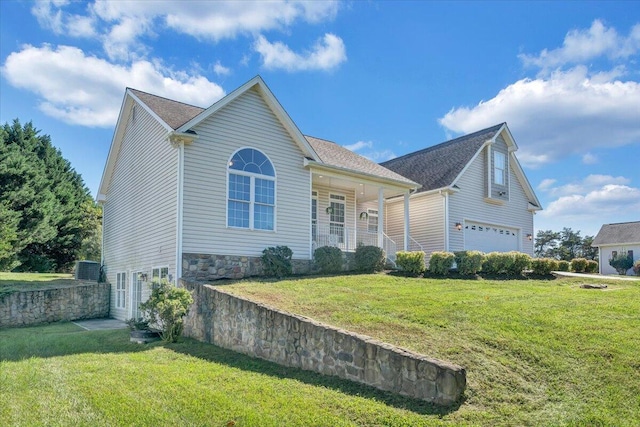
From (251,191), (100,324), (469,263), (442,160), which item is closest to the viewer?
(251,191)

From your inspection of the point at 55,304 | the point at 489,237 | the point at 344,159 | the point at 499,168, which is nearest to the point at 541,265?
the point at 489,237

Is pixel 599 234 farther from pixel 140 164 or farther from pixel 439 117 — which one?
pixel 140 164

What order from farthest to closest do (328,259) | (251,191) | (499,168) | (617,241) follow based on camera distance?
1. (617,241)
2. (499,168)
3. (328,259)
4. (251,191)

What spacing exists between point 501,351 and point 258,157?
994 centimetres

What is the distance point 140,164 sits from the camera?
16.2 metres

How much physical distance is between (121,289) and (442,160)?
15469mm

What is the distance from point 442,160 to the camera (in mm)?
22219

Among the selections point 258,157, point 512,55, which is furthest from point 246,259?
point 512,55

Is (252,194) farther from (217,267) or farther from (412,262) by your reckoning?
(412,262)

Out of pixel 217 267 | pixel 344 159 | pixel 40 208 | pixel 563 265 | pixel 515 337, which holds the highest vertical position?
pixel 344 159

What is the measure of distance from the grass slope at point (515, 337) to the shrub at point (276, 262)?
6.65 ft

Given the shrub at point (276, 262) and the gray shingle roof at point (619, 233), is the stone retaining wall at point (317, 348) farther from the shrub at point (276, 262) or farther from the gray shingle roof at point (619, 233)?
the gray shingle roof at point (619, 233)

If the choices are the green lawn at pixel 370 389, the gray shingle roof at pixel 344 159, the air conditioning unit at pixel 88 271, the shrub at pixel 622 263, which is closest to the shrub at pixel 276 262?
the green lawn at pixel 370 389

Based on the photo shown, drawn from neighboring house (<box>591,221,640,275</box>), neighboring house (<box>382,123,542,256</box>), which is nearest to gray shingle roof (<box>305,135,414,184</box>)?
neighboring house (<box>382,123,542,256</box>)
